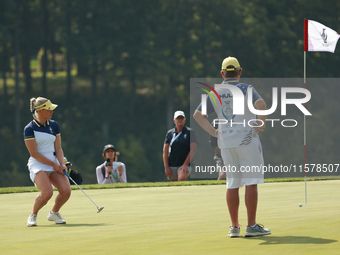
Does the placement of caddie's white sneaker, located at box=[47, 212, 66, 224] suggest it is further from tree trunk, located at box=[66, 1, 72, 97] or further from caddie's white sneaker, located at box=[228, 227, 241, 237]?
tree trunk, located at box=[66, 1, 72, 97]

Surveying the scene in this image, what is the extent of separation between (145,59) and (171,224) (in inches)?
1707

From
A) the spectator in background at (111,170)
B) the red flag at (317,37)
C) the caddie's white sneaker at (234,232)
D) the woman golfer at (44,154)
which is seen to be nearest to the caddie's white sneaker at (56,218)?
the woman golfer at (44,154)

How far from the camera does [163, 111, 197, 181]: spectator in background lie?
1804 cm

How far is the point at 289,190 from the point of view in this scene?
49.5ft

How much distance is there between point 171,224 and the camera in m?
10.3

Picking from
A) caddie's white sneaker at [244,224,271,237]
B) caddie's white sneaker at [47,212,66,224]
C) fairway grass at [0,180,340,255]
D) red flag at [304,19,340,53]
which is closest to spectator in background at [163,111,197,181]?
fairway grass at [0,180,340,255]

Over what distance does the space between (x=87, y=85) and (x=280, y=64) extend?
1324 centimetres

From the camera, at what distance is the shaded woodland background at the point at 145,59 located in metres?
52.1

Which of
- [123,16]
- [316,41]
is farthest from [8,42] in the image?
[316,41]

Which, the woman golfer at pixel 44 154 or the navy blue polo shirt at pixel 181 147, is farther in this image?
the navy blue polo shirt at pixel 181 147

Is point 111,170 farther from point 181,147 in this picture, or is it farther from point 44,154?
point 44,154

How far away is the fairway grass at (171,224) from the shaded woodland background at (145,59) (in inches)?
1409

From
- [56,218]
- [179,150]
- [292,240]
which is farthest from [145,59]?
[292,240]

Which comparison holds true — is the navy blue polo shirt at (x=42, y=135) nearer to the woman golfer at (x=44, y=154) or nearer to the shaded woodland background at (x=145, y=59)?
the woman golfer at (x=44, y=154)
